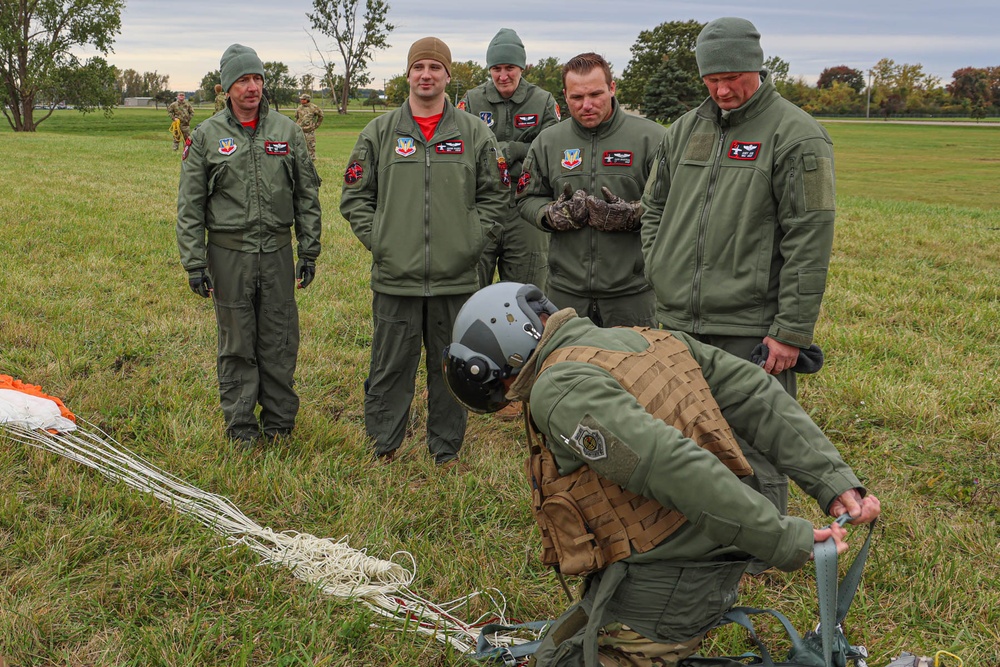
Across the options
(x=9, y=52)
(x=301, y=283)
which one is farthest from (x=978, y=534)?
(x=9, y=52)

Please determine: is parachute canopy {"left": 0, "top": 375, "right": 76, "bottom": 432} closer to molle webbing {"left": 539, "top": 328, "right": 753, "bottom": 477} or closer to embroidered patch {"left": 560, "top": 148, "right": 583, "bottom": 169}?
embroidered patch {"left": 560, "top": 148, "right": 583, "bottom": 169}

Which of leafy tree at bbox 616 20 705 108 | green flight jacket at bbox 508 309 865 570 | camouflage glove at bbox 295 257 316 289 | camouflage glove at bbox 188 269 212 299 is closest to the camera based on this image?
green flight jacket at bbox 508 309 865 570

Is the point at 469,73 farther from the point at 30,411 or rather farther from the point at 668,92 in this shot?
the point at 30,411

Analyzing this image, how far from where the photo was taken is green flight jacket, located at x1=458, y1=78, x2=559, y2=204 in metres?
6.56

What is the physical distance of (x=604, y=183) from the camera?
5.31 m

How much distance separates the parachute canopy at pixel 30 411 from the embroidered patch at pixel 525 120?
154 inches

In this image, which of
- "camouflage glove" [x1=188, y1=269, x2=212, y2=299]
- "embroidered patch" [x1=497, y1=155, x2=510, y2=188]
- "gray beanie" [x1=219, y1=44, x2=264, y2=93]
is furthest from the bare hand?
"gray beanie" [x1=219, y1=44, x2=264, y2=93]

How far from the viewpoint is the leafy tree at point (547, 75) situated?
75125 millimetres

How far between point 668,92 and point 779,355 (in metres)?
56.3

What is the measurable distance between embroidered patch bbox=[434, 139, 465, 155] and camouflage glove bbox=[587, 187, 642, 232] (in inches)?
34.6

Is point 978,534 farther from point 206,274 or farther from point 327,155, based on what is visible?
point 327,155

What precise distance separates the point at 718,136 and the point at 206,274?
10.4ft

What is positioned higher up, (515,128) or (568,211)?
(515,128)

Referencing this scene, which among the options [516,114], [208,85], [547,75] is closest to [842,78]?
[547,75]
